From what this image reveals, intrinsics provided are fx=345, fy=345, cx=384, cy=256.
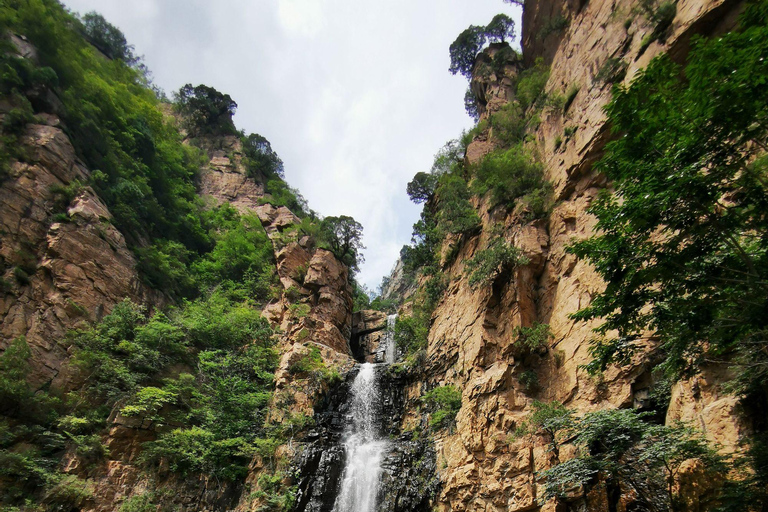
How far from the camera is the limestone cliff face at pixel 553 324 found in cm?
954

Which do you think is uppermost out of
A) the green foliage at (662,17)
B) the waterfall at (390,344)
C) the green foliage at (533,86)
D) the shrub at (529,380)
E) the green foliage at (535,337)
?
the green foliage at (533,86)

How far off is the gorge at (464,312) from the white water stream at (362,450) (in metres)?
0.12

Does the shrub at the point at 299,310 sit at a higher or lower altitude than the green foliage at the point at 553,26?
lower

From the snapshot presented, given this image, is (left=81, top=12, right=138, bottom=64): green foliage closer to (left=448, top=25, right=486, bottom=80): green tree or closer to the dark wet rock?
(left=448, top=25, right=486, bottom=80): green tree

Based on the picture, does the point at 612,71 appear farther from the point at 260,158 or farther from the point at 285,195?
the point at 260,158

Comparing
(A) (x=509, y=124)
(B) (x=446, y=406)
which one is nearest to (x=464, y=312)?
(B) (x=446, y=406)

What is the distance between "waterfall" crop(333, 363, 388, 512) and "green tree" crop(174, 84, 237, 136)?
37622 mm

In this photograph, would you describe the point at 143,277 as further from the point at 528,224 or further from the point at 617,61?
the point at 617,61

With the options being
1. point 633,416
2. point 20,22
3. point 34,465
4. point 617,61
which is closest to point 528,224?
point 617,61

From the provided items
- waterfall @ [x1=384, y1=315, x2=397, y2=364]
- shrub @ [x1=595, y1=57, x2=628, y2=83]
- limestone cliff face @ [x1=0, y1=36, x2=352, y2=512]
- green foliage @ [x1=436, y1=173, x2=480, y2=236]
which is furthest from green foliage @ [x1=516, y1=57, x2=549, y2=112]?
limestone cliff face @ [x1=0, y1=36, x2=352, y2=512]

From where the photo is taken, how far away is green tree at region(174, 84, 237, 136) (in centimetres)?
4284

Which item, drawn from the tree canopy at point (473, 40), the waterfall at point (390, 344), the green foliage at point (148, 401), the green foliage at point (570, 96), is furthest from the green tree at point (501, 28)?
the green foliage at point (148, 401)

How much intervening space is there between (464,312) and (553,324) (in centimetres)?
501

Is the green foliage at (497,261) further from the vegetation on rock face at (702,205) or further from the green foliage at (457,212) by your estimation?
the vegetation on rock face at (702,205)
